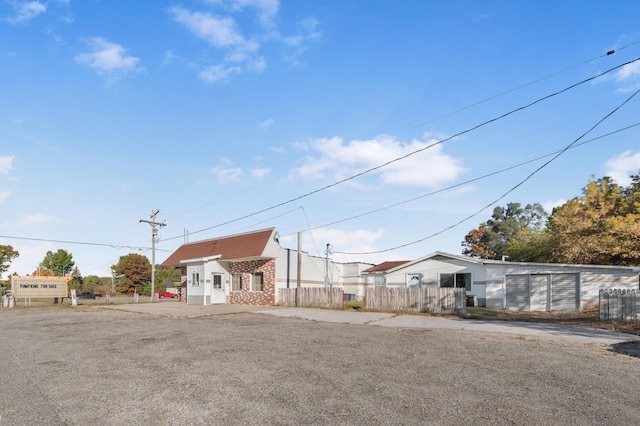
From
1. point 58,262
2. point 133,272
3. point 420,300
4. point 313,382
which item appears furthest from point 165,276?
point 313,382

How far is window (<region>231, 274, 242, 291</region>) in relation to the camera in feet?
106

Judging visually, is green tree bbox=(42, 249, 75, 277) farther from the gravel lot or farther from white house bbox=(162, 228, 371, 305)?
the gravel lot

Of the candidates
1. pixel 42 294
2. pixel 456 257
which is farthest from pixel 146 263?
pixel 456 257

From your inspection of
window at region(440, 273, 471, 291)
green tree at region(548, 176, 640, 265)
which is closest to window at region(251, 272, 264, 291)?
window at region(440, 273, 471, 291)

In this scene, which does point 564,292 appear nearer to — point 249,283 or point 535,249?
point 535,249

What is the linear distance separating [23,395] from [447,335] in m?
11.8

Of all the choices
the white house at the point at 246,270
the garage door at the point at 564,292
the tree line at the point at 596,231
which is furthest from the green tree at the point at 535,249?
the white house at the point at 246,270

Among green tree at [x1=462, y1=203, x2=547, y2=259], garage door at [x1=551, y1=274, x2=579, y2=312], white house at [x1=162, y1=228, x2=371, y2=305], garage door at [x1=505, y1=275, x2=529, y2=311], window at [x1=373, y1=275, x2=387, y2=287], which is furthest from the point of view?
green tree at [x1=462, y1=203, x2=547, y2=259]

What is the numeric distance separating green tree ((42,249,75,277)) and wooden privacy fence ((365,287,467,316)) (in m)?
78.5

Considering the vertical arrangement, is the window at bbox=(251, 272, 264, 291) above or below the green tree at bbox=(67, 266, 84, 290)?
above

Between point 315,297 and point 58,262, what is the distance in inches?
2934

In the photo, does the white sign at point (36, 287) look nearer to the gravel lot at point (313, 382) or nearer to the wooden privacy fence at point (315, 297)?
the wooden privacy fence at point (315, 297)

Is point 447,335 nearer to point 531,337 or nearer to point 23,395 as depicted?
point 531,337

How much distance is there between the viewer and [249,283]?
31.4 metres
